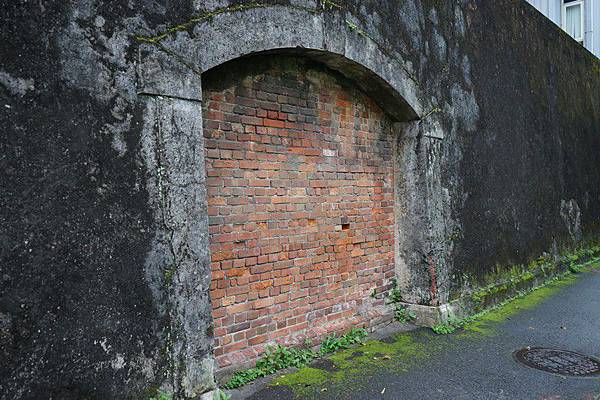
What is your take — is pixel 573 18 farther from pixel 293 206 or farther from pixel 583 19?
pixel 293 206

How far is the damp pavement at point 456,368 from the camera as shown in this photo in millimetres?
3465

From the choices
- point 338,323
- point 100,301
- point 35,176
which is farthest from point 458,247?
point 35,176

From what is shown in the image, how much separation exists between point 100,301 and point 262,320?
1.57m

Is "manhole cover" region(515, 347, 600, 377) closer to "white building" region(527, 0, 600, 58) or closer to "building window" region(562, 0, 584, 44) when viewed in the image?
"white building" region(527, 0, 600, 58)

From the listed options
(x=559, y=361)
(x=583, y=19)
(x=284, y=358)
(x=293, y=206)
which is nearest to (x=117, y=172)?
(x=293, y=206)

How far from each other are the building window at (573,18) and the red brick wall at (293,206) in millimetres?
13136

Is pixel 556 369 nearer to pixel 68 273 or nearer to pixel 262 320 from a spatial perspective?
pixel 262 320

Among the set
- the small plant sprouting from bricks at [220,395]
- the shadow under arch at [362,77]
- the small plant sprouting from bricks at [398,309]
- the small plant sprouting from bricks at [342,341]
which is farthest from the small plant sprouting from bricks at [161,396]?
the small plant sprouting from bricks at [398,309]

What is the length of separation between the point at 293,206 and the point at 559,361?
2.79 m

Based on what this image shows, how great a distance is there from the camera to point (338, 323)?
4562mm

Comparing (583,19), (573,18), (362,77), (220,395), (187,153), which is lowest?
(220,395)

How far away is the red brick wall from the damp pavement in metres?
0.42

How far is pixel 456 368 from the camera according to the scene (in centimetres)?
399

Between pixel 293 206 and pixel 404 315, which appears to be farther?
pixel 404 315
